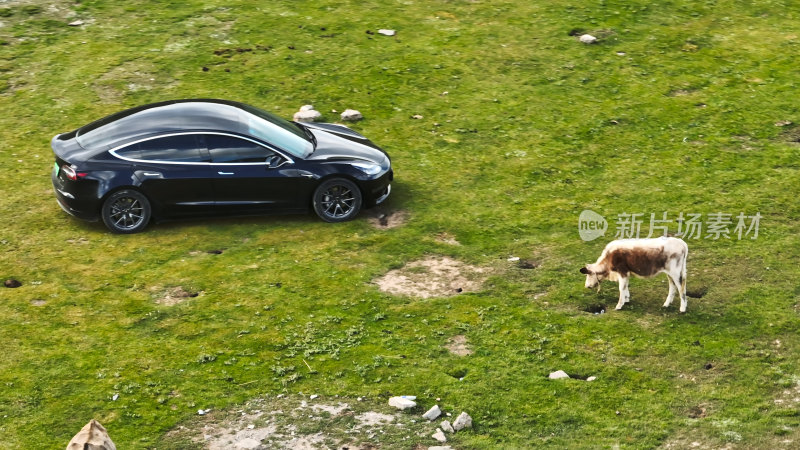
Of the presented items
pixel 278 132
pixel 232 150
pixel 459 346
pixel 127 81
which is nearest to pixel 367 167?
pixel 278 132

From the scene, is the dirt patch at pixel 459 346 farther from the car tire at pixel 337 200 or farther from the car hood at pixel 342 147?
the car hood at pixel 342 147

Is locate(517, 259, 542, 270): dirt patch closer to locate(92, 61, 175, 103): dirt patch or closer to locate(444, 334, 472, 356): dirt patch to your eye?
locate(444, 334, 472, 356): dirt patch

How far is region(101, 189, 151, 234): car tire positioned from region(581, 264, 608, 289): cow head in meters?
7.08

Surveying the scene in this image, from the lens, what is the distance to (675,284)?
1317 cm

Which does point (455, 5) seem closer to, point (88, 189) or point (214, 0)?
point (214, 0)

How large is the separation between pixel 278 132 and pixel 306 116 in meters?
A: 3.04

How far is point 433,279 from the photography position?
1429 cm

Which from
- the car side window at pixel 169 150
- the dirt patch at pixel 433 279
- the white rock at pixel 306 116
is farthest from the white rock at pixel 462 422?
the white rock at pixel 306 116

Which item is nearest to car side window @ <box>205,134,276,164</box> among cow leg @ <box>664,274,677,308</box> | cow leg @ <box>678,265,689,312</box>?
cow leg @ <box>664,274,677,308</box>

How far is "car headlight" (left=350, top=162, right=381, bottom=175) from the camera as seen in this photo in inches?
635

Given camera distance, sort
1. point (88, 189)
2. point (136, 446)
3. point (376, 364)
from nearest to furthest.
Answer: point (136, 446)
point (376, 364)
point (88, 189)

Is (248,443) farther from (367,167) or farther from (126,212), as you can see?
(367,167)

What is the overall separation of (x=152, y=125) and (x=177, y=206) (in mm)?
1383

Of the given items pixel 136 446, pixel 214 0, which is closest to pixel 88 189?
pixel 136 446
